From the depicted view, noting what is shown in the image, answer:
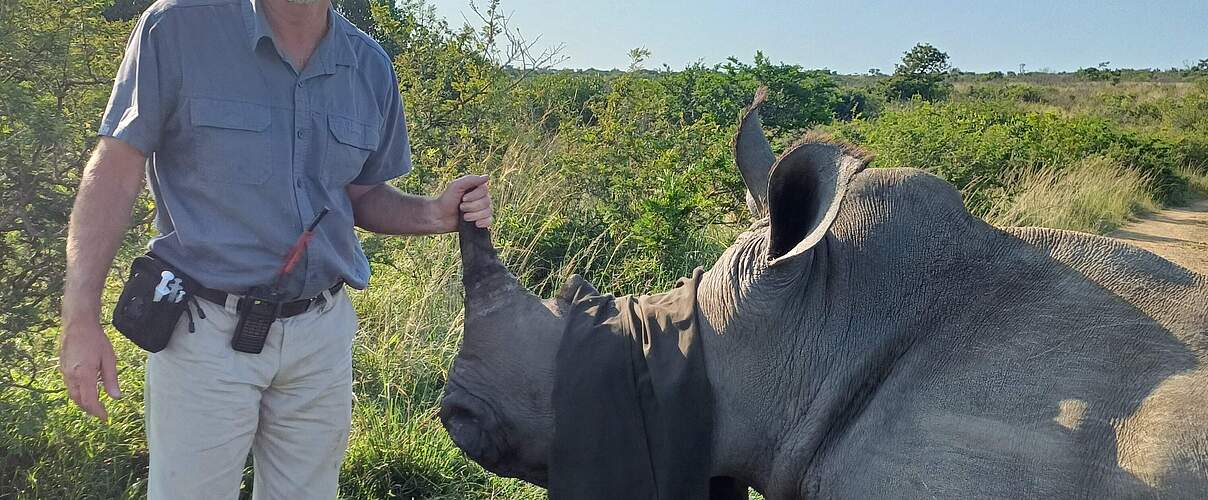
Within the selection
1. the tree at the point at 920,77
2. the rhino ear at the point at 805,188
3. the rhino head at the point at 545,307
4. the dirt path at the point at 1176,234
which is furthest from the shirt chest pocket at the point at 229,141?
the tree at the point at 920,77

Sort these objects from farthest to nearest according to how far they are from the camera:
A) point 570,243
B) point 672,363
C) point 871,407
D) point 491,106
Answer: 1. point 491,106
2. point 570,243
3. point 672,363
4. point 871,407

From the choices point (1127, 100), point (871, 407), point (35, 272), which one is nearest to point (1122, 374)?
point (871, 407)

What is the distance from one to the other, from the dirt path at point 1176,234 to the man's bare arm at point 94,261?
10511 millimetres

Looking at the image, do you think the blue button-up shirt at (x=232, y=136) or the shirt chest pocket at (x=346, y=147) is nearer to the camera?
the blue button-up shirt at (x=232, y=136)

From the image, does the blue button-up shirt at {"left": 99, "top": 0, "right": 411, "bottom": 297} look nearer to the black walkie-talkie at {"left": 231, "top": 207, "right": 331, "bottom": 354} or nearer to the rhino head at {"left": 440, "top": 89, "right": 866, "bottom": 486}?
the black walkie-talkie at {"left": 231, "top": 207, "right": 331, "bottom": 354}

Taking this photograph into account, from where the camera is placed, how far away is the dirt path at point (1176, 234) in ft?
37.1

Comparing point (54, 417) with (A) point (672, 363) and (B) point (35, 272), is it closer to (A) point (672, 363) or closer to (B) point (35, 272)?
(B) point (35, 272)

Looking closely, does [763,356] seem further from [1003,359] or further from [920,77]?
[920,77]

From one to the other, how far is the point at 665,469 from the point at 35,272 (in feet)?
10.6

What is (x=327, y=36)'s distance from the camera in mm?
2668

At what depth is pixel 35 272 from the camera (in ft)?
12.9

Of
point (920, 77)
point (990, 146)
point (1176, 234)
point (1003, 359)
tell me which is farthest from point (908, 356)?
point (920, 77)

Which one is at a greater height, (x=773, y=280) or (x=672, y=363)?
(x=773, y=280)

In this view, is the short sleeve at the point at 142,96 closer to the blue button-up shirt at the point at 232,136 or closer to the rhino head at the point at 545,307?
the blue button-up shirt at the point at 232,136
